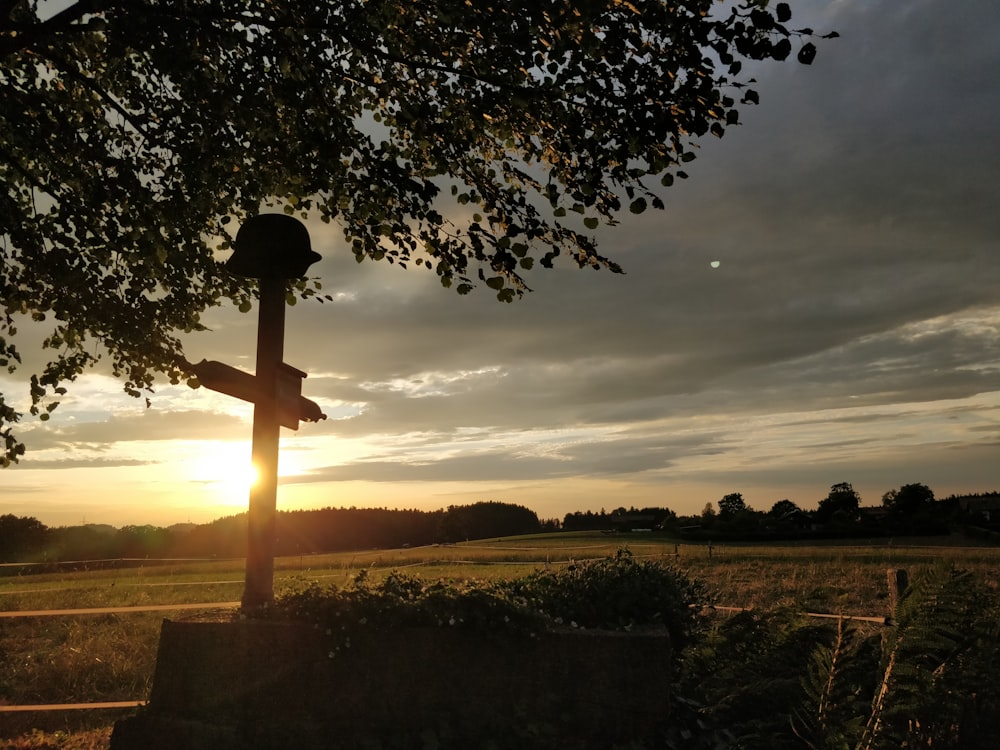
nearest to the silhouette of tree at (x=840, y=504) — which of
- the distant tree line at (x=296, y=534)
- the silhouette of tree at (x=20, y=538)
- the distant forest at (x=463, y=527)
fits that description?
the distant forest at (x=463, y=527)

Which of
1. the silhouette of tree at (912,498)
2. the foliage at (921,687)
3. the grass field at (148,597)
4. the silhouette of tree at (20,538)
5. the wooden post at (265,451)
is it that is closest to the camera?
the foliage at (921,687)

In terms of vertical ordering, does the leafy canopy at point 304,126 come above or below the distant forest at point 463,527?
above

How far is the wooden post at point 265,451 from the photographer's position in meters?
7.11

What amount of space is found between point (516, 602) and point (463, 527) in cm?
5720

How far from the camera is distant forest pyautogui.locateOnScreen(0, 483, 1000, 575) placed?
35.8 metres

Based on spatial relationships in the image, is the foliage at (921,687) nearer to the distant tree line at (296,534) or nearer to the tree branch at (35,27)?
the tree branch at (35,27)

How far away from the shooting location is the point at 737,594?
744 inches

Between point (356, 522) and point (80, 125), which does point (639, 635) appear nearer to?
point (80, 125)

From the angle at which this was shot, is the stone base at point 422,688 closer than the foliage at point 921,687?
No

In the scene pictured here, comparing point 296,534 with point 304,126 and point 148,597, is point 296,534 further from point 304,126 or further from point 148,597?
point 304,126

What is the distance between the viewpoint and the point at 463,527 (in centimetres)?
6262

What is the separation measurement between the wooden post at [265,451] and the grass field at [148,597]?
289 mm

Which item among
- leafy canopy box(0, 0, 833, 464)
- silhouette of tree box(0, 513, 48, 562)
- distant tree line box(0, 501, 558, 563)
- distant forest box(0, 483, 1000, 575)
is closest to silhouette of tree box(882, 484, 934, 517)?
distant forest box(0, 483, 1000, 575)

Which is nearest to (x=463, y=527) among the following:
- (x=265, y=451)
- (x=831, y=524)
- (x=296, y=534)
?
(x=296, y=534)
